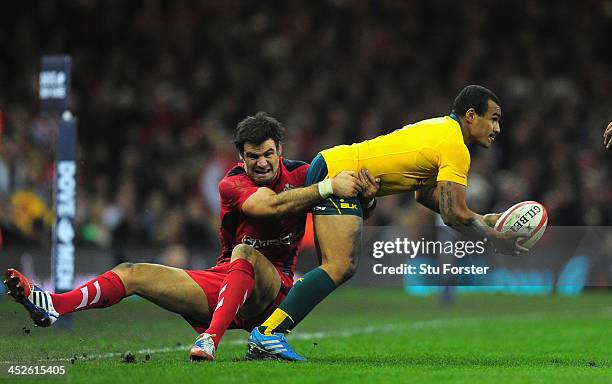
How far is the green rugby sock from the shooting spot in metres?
7.67

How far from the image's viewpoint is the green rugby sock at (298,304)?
7.67m

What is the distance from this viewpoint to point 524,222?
26.4ft

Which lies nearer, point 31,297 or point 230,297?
point 31,297

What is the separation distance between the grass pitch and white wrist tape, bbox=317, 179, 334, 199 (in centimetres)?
112

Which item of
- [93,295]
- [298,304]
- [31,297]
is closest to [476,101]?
[298,304]

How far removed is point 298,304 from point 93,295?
1334mm

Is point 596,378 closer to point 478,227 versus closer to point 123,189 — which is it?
point 478,227

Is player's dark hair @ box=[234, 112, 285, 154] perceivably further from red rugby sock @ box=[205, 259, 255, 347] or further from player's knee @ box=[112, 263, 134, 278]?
player's knee @ box=[112, 263, 134, 278]

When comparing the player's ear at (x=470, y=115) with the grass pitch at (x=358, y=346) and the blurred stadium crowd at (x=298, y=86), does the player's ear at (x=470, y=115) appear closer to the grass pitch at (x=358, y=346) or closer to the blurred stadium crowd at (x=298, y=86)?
the grass pitch at (x=358, y=346)

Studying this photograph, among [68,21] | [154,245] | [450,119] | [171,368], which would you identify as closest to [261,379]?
[171,368]

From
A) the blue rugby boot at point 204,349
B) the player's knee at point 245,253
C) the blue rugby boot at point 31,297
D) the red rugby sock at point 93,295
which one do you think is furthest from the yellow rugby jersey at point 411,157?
the blue rugby boot at point 31,297

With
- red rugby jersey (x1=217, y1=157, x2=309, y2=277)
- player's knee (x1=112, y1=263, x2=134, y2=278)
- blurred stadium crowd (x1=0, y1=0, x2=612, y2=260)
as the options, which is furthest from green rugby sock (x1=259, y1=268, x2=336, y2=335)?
blurred stadium crowd (x1=0, y1=0, x2=612, y2=260)

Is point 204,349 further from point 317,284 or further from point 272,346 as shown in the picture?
point 317,284

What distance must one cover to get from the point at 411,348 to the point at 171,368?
2945mm
